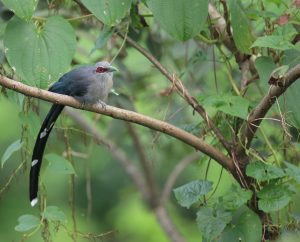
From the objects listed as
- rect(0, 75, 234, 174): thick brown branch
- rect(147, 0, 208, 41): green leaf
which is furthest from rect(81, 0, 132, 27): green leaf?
rect(0, 75, 234, 174): thick brown branch

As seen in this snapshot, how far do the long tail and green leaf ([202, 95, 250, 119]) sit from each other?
2.06 ft

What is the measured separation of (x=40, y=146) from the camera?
331 cm

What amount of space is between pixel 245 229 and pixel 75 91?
938 mm

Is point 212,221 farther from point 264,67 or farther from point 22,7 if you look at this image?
point 22,7

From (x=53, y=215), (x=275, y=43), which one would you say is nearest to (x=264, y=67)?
(x=275, y=43)

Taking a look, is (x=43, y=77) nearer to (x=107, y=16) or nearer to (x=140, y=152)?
(x=107, y=16)

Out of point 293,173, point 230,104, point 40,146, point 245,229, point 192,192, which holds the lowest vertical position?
point 245,229

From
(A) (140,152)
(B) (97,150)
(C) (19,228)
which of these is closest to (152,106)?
(A) (140,152)

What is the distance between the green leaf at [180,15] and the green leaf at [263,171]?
1.90ft

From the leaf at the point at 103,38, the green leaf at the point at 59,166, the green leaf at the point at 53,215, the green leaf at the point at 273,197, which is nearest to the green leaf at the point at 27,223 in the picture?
the green leaf at the point at 53,215

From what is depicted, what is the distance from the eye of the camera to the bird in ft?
10.8

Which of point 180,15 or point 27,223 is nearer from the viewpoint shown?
point 180,15

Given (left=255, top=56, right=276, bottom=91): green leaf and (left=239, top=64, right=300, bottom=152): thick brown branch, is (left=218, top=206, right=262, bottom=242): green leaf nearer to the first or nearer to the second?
(left=239, top=64, right=300, bottom=152): thick brown branch

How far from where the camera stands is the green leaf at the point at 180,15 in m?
2.80
